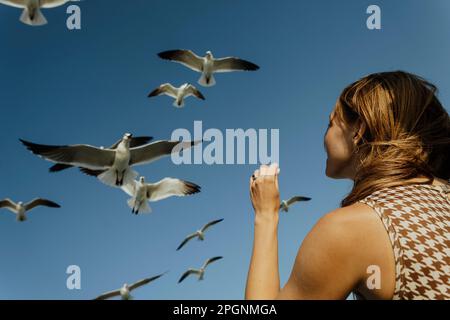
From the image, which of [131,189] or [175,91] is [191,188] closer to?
[131,189]

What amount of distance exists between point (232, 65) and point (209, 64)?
1.32 ft

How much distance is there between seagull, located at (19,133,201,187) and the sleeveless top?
526cm

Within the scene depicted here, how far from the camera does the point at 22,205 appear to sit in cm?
1188

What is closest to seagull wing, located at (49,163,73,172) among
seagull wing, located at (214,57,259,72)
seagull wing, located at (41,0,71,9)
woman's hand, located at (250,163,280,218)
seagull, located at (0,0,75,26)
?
seagull, located at (0,0,75,26)

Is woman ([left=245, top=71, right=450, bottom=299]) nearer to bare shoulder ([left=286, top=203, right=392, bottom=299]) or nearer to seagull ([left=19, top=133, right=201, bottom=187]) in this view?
bare shoulder ([left=286, top=203, right=392, bottom=299])

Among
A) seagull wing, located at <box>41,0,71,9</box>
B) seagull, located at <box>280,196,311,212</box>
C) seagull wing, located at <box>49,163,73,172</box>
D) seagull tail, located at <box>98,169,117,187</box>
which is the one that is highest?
seagull wing, located at <box>41,0,71,9</box>

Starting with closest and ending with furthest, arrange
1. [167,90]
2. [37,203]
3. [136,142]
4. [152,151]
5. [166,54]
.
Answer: [152,151] < [136,142] < [166,54] < [167,90] < [37,203]

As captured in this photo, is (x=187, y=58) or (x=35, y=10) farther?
(x=187, y=58)

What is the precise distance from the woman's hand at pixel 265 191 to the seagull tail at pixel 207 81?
8889 millimetres

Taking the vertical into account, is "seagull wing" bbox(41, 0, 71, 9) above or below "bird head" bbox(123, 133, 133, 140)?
above

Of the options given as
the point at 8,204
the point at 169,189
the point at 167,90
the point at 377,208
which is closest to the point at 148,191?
the point at 169,189

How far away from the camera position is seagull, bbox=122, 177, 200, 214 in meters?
8.78

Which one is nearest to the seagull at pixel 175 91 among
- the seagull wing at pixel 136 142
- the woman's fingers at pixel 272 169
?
the seagull wing at pixel 136 142

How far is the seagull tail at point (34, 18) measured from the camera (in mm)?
8922
